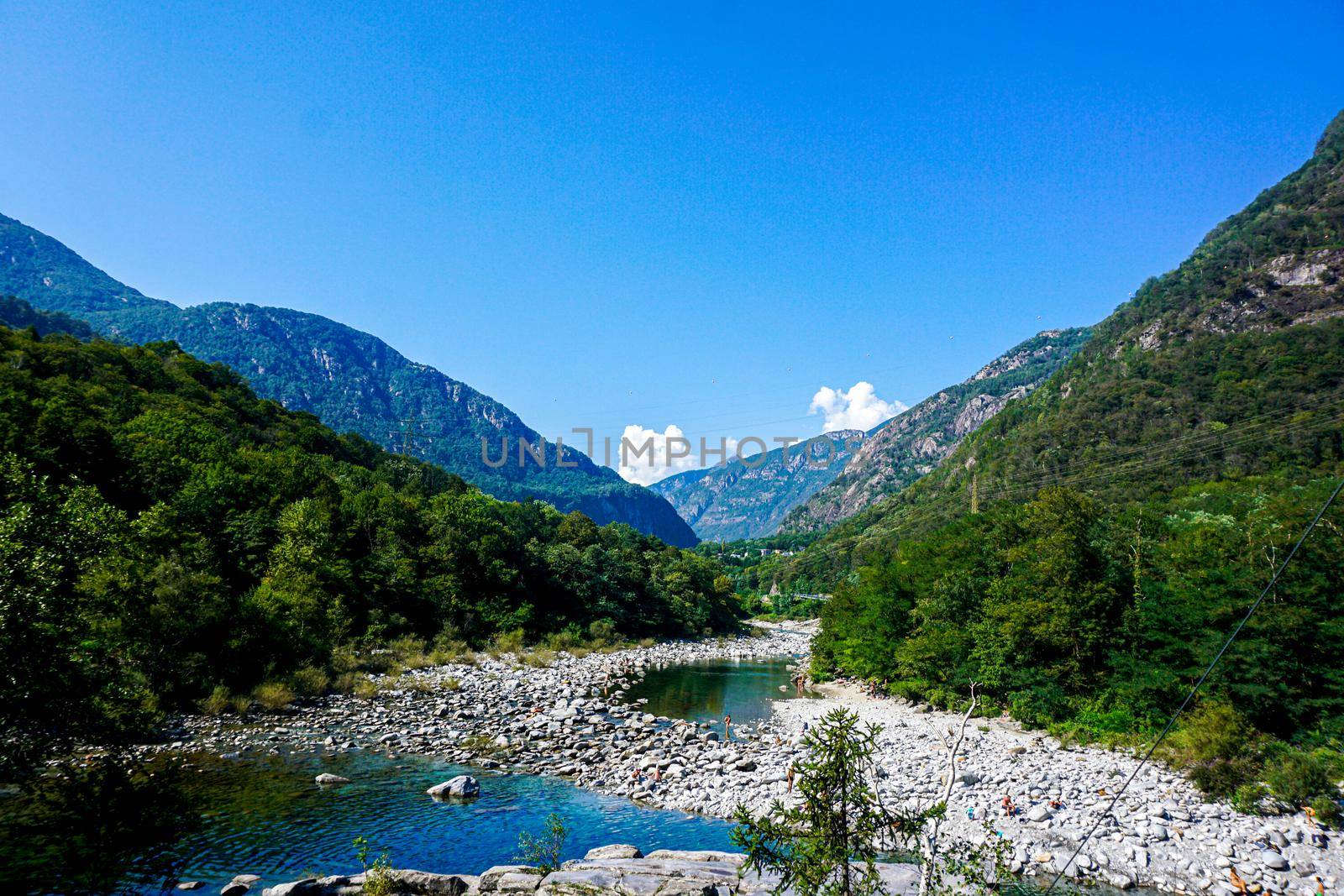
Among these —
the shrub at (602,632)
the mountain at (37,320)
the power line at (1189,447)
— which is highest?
the mountain at (37,320)

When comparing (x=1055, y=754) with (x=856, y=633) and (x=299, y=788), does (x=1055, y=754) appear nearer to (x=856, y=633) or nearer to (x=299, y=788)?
(x=856, y=633)

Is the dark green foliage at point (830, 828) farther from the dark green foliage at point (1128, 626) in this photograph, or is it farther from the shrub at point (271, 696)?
the shrub at point (271, 696)

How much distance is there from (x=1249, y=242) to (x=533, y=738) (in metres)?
171

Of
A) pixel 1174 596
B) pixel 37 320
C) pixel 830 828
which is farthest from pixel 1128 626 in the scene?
pixel 37 320

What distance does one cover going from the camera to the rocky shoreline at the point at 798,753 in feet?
49.9

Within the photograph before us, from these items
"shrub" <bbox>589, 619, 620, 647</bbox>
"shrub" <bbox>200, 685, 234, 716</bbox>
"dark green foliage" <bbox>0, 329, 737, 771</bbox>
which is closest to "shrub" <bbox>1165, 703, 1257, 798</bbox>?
"dark green foliage" <bbox>0, 329, 737, 771</bbox>

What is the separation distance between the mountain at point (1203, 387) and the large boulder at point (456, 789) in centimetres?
3659

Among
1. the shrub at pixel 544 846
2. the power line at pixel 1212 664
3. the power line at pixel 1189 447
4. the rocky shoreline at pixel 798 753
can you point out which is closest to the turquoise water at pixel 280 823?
the shrub at pixel 544 846

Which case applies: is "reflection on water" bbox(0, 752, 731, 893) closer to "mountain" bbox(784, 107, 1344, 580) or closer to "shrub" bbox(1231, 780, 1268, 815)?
"shrub" bbox(1231, 780, 1268, 815)

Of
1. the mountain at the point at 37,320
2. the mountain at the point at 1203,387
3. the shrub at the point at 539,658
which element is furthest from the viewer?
the mountain at the point at 37,320

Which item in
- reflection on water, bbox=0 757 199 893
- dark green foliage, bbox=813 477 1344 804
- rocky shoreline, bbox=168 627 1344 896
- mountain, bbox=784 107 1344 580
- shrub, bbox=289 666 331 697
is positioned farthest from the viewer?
mountain, bbox=784 107 1344 580

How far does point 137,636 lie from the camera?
25.1m

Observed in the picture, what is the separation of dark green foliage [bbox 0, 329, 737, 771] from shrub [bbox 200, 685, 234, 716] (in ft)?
1.94

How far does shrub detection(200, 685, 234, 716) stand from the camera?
26984 mm
